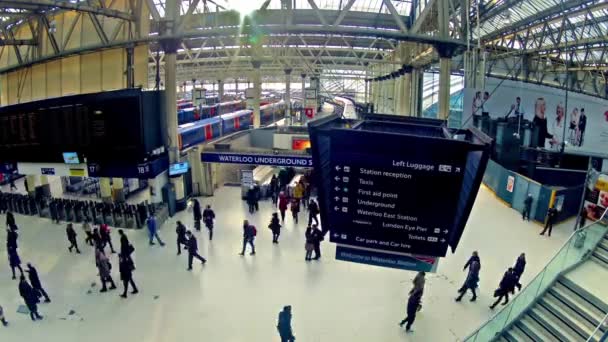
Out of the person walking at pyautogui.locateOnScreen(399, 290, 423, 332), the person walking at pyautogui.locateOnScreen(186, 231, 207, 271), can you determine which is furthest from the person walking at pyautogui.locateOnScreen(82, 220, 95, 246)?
the person walking at pyautogui.locateOnScreen(399, 290, 423, 332)

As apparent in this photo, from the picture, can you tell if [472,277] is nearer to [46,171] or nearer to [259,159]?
[259,159]

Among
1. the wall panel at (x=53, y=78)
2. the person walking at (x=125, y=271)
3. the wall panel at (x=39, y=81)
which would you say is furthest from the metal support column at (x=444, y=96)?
the wall panel at (x=39, y=81)

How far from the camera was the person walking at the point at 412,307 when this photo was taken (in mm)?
7414

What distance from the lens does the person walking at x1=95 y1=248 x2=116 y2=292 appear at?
906 centimetres

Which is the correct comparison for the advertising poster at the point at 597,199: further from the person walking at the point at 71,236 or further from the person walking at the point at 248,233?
the person walking at the point at 71,236

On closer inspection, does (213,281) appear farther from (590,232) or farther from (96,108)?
(590,232)

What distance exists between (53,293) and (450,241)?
9165 millimetres

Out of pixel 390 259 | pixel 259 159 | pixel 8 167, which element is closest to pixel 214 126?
pixel 259 159

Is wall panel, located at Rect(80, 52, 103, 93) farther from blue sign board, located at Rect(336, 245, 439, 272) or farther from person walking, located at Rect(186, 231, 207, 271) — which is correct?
blue sign board, located at Rect(336, 245, 439, 272)

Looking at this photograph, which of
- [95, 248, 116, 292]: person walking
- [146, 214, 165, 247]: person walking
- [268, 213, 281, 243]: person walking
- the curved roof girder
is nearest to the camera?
[95, 248, 116, 292]: person walking

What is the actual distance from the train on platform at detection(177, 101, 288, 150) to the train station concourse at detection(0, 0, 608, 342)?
12.4 inches

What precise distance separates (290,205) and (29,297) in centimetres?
910

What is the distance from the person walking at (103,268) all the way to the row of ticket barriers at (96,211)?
15.1ft

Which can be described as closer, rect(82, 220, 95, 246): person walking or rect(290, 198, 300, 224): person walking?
rect(82, 220, 95, 246): person walking
